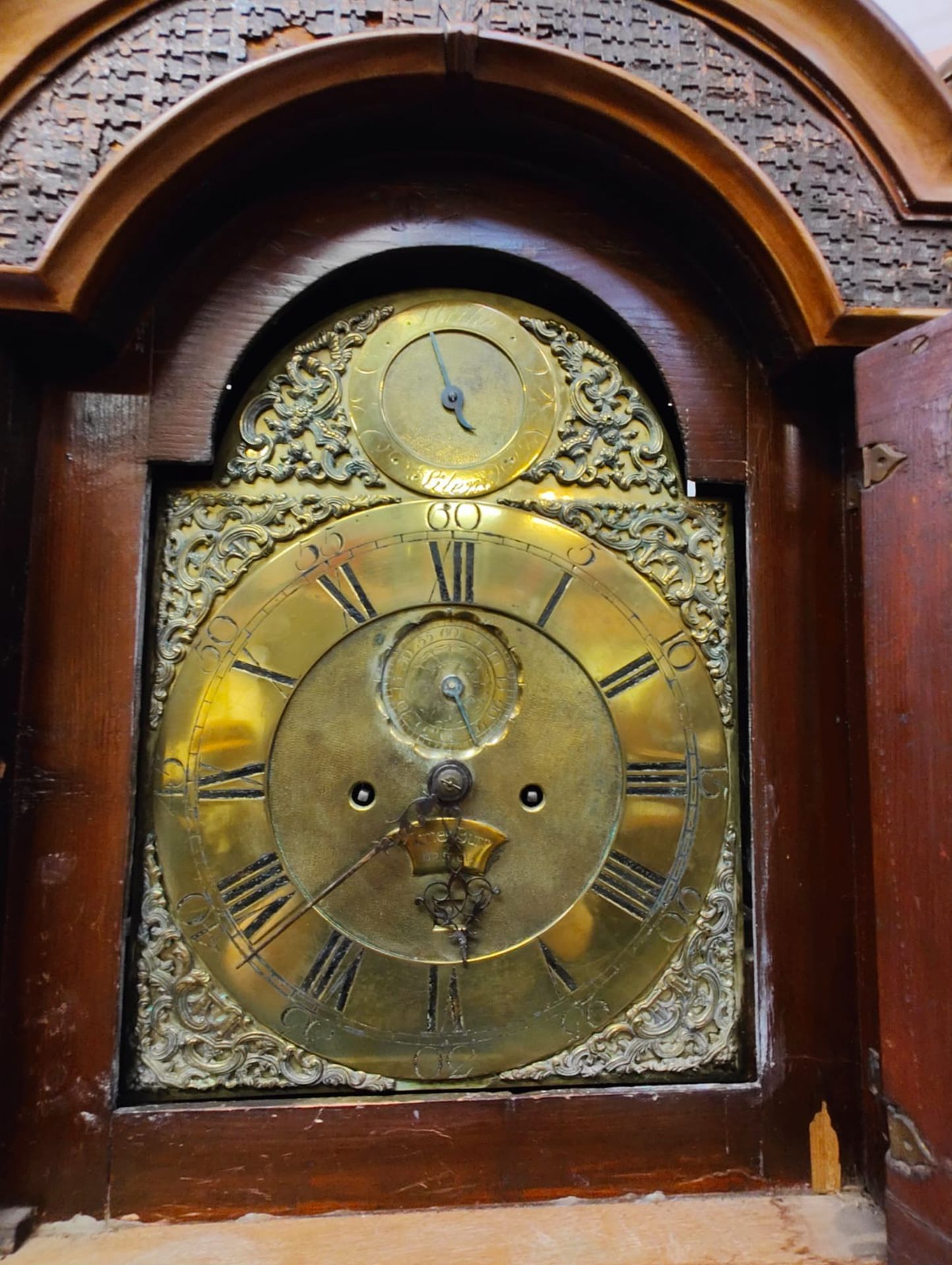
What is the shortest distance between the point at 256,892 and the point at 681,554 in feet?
2.78

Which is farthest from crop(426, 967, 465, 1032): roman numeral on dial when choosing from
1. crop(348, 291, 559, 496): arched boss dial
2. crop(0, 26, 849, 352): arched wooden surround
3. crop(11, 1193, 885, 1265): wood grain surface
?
crop(0, 26, 849, 352): arched wooden surround

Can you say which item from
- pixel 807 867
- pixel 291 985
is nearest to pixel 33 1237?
pixel 291 985

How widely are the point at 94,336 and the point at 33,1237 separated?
124 centimetres

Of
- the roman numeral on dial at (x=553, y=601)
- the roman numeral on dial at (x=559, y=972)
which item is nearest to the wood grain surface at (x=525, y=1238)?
the roman numeral on dial at (x=559, y=972)

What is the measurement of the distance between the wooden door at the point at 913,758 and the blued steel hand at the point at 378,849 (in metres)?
0.63

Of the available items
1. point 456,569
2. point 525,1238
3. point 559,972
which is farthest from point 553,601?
point 525,1238

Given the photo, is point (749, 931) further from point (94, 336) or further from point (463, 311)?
point (94, 336)

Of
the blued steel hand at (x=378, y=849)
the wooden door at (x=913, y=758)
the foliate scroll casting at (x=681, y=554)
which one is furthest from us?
the foliate scroll casting at (x=681, y=554)

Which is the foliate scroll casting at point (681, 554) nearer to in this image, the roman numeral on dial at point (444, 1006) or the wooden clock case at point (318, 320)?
the wooden clock case at point (318, 320)

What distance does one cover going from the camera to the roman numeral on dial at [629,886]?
4.36 feet

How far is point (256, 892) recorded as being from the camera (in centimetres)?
129

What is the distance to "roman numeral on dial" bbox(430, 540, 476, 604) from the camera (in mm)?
1367

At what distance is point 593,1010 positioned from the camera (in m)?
1.31

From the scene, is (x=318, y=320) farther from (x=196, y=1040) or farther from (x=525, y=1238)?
Answer: (x=525, y=1238)
